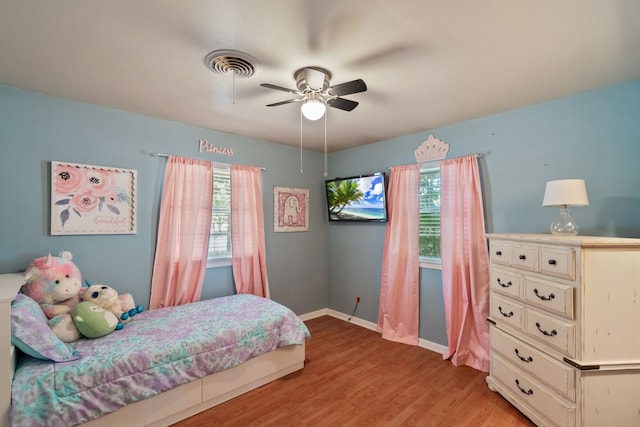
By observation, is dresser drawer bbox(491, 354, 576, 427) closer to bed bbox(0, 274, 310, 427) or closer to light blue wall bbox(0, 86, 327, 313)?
bed bbox(0, 274, 310, 427)

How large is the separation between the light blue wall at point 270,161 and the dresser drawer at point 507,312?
715 millimetres

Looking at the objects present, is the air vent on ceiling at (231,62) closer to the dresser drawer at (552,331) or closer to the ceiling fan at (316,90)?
the ceiling fan at (316,90)

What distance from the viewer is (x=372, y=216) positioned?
3.72 meters

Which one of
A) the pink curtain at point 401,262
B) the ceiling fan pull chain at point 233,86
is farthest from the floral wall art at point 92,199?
the pink curtain at point 401,262

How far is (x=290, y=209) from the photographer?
13.1 ft

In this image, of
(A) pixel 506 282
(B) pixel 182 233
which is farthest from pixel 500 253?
(B) pixel 182 233

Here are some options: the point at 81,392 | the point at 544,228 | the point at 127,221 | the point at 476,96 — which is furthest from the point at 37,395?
the point at 544,228

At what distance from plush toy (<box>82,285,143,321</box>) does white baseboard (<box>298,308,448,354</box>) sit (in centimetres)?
222

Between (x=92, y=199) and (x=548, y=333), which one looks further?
(x=92, y=199)

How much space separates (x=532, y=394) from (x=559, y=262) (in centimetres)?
96

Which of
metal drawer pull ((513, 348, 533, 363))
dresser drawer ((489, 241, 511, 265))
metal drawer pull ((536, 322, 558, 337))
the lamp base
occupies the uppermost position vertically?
the lamp base

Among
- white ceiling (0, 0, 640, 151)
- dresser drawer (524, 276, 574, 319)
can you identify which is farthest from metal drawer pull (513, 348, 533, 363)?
white ceiling (0, 0, 640, 151)

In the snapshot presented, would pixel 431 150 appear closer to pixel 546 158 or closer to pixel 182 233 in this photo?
pixel 546 158

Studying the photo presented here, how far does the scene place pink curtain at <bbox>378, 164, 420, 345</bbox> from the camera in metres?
3.35
